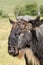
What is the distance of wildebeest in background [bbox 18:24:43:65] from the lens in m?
7.93

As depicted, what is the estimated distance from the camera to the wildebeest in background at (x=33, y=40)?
7934 millimetres

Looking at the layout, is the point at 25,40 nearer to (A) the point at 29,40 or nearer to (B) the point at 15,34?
(A) the point at 29,40

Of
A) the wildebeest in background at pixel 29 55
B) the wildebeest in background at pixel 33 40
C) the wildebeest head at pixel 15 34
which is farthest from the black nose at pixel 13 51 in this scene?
the wildebeest in background at pixel 33 40

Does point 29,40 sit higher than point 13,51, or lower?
higher

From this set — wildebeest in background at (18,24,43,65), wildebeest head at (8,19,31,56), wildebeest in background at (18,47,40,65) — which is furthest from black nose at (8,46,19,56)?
wildebeest in background at (18,24,43,65)

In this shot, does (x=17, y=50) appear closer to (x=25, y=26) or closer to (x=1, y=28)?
(x=25, y=26)

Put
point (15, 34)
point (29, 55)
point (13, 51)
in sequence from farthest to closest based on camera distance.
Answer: point (15, 34), point (13, 51), point (29, 55)

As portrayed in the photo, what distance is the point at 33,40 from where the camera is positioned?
7984 mm

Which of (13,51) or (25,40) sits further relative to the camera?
(13,51)

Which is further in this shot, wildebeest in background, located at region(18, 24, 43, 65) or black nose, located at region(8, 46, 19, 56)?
black nose, located at region(8, 46, 19, 56)

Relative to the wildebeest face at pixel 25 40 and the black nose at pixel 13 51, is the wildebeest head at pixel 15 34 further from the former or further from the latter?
the wildebeest face at pixel 25 40

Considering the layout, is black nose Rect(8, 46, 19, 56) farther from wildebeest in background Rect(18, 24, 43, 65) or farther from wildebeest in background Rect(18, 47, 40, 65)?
wildebeest in background Rect(18, 24, 43, 65)

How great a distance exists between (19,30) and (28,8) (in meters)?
29.1

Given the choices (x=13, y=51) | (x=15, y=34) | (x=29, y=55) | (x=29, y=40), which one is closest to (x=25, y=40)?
(x=29, y=40)
